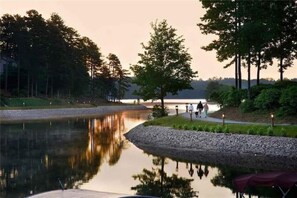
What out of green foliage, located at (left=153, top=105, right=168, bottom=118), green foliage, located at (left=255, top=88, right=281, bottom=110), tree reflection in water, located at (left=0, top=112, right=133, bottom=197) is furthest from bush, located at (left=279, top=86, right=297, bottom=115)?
green foliage, located at (left=153, top=105, right=168, bottom=118)

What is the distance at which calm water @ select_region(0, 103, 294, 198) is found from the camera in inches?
963

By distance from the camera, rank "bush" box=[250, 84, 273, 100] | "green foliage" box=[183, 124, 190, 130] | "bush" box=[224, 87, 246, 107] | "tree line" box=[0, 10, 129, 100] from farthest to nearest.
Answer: "tree line" box=[0, 10, 129, 100] < "bush" box=[224, 87, 246, 107] < "bush" box=[250, 84, 273, 100] < "green foliage" box=[183, 124, 190, 130]

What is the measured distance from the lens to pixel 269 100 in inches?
1719

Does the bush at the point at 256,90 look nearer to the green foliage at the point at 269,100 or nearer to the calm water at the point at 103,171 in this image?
the green foliage at the point at 269,100

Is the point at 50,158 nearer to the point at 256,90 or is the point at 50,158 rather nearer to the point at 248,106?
the point at 248,106

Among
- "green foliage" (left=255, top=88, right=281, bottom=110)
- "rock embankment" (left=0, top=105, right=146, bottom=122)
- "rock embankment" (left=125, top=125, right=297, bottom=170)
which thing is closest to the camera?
"rock embankment" (left=125, top=125, right=297, bottom=170)

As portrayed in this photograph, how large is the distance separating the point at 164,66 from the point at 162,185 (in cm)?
3483

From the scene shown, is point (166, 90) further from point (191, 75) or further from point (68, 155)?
point (68, 155)

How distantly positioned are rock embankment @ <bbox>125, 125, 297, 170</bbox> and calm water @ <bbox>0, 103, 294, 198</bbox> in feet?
6.11

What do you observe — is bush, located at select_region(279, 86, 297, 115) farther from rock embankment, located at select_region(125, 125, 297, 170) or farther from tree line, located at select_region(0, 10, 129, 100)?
tree line, located at select_region(0, 10, 129, 100)

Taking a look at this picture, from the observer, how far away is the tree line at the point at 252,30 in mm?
47000

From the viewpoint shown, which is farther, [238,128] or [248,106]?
[248,106]

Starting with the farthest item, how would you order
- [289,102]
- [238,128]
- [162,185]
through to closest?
[289,102] < [238,128] < [162,185]

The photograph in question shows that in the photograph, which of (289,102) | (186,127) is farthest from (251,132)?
(186,127)
